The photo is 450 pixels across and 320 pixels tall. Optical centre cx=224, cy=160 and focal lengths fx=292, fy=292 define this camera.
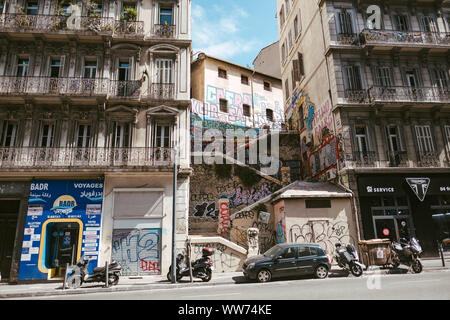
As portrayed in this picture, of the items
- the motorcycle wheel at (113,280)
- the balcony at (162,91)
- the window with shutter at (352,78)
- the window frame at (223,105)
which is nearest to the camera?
the motorcycle wheel at (113,280)

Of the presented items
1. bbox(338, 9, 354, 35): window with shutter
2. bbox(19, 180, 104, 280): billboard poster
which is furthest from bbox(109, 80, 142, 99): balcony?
bbox(338, 9, 354, 35): window with shutter

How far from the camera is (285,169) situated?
21.2 metres

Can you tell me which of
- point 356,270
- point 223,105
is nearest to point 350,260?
point 356,270

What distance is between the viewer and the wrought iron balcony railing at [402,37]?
701 inches

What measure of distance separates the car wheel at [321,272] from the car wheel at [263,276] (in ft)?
6.12

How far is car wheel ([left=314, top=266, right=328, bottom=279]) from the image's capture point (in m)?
11.2

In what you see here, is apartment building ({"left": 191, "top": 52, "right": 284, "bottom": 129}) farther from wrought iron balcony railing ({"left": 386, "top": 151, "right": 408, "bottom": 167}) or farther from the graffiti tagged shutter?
the graffiti tagged shutter

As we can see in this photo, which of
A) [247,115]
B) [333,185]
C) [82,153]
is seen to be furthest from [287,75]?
[82,153]

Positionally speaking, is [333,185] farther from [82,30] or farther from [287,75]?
[82,30]

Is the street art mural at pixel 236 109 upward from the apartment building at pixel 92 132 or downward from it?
upward

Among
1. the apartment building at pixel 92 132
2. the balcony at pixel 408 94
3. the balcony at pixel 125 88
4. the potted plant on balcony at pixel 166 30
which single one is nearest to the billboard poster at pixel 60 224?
the apartment building at pixel 92 132

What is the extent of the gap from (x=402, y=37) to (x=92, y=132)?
1907 cm

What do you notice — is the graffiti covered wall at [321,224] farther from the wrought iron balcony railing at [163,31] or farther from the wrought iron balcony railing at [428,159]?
the wrought iron balcony railing at [163,31]

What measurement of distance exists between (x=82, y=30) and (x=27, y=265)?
11759mm
